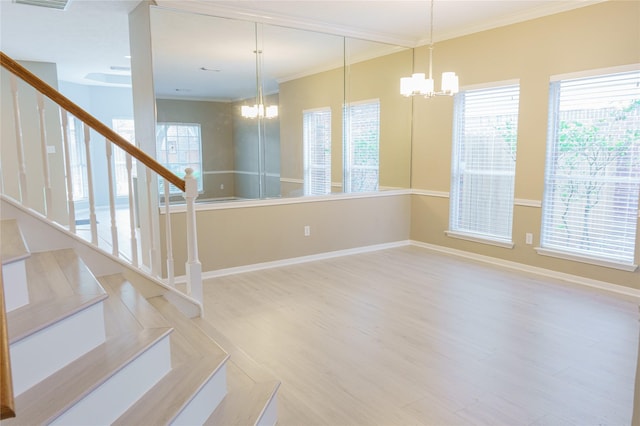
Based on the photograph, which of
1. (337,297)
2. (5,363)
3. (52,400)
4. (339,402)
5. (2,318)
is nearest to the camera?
(5,363)

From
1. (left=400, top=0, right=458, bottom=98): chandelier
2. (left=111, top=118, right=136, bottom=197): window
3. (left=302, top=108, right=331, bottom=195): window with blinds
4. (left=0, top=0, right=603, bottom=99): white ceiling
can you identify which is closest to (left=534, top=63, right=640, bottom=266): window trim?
(left=0, top=0, right=603, bottom=99): white ceiling

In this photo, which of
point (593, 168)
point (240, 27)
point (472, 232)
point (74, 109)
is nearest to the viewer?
point (74, 109)

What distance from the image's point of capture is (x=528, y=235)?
194 inches

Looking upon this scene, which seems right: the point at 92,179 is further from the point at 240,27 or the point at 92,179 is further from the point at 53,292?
the point at 240,27

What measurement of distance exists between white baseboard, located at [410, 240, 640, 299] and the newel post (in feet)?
12.0

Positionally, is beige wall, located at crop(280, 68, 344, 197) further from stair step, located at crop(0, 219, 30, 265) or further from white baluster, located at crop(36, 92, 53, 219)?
stair step, located at crop(0, 219, 30, 265)

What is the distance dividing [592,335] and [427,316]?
1.20 m

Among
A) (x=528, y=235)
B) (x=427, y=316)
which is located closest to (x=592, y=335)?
(x=427, y=316)

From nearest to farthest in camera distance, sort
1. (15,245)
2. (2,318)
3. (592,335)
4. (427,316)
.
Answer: (2,318) → (15,245) → (592,335) → (427,316)

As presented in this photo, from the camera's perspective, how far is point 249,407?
2135 millimetres

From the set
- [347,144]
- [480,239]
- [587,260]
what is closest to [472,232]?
[480,239]

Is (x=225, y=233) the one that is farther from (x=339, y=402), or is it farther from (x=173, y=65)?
(x=339, y=402)

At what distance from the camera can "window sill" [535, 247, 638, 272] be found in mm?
4141

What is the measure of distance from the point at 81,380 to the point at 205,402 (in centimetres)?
56
